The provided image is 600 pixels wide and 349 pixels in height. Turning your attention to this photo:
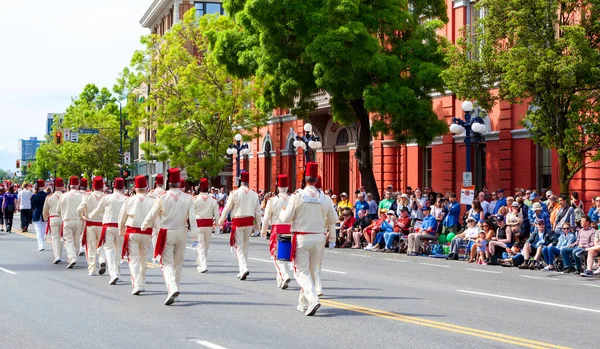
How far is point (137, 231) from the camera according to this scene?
15250mm

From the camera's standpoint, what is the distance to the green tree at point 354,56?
30.0m

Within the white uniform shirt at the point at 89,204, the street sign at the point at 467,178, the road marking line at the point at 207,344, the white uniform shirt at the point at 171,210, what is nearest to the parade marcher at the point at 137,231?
the white uniform shirt at the point at 171,210

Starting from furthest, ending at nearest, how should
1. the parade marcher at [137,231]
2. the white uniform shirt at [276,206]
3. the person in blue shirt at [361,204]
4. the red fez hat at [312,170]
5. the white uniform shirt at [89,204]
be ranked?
the person in blue shirt at [361,204], the white uniform shirt at [89,204], the white uniform shirt at [276,206], the parade marcher at [137,231], the red fez hat at [312,170]

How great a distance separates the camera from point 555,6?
23516 millimetres

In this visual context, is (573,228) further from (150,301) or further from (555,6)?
(150,301)

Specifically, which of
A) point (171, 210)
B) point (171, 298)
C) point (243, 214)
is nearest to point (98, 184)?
point (243, 214)

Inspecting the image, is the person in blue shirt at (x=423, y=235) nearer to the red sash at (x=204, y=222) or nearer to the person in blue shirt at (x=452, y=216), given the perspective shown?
the person in blue shirt at (x=452, y=216)

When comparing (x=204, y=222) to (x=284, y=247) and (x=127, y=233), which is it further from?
(x=284, y=247)

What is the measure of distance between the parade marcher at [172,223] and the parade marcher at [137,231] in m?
0.97

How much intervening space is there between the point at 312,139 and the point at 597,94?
15.4 metres

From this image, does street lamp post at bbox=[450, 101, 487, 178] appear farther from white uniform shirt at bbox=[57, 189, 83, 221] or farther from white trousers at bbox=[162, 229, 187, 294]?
white trousers at bbox=[162, 229, 187, 294]

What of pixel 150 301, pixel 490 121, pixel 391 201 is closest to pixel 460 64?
pixel 391 201

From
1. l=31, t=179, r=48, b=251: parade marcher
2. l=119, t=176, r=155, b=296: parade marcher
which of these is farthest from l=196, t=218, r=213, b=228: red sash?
l=31, t=179, r=48, b=251: parade marcher

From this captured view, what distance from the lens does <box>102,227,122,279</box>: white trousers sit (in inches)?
665
